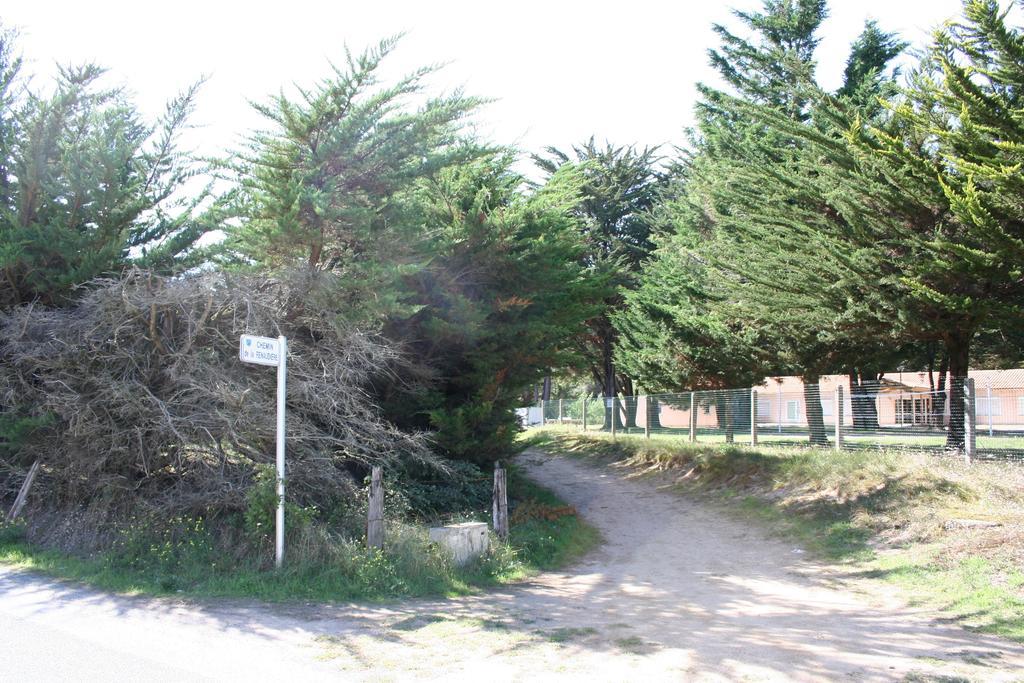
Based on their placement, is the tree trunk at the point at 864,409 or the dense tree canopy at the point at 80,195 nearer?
the dense tree canopy at the point at 80,195

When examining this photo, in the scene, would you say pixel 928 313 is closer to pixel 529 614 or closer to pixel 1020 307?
pixel 1020 307

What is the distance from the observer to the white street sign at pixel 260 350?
8.20 metres

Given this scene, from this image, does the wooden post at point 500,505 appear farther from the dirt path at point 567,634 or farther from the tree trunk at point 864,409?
the tree trunk at point 864,409

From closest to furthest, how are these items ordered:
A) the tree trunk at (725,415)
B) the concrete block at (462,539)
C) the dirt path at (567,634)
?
the dirt path at (567,634), the concrete block at (462,539), the tree trunk at (725,415)

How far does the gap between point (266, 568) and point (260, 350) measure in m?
2.40

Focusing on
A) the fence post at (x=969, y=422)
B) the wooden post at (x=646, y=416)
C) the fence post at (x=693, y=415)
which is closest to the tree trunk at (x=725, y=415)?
the fence post at (x=693, y=415)

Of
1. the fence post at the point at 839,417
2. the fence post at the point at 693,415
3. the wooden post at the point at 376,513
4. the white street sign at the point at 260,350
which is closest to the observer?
the white street sign at the point at 260,350

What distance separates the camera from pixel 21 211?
11328 mm

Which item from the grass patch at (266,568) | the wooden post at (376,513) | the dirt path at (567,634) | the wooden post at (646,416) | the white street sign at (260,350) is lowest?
the dirt path at (567,634)

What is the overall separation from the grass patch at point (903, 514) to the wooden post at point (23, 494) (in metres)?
7.82

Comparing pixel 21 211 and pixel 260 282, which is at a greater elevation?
pixel 21 211

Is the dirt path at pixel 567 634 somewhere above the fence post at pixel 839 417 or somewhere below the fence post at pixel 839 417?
below

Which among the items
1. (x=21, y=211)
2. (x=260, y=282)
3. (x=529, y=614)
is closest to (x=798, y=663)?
(x=529, y=614)

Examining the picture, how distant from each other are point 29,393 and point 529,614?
7.44 meters
